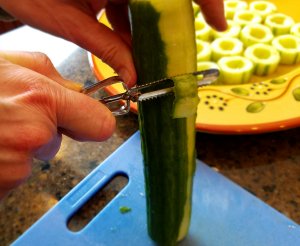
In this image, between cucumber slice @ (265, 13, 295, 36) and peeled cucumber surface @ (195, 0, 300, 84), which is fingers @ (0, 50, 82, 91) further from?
cucumber slice @ (265, 13, 295, 36)

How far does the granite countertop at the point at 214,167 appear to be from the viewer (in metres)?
0.86

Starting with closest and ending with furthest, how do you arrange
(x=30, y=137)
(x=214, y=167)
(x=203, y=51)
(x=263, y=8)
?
1. (x=30, y=137)
2. (x=214, y=167)
3. (x=203, y=51)
4. (x=263, y=8)

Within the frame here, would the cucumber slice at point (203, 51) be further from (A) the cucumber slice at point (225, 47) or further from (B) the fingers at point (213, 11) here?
(B) the fingers at point (213, 11)

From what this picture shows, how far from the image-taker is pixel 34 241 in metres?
0.80

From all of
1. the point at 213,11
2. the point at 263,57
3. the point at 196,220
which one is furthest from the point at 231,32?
the point at 196,220

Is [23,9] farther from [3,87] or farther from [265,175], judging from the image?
[265,175]

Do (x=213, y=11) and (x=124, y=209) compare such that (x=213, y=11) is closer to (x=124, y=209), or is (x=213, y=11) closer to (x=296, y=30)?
(x=124, y=209)

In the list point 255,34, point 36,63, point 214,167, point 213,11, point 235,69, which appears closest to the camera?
point 36,63

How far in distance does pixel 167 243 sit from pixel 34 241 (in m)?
0.28

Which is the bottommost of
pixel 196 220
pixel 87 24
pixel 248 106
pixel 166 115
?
pixel 196 220

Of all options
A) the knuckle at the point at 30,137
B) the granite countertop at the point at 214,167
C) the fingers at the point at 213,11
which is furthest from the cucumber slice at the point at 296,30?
the knuckle at the point at 30,137

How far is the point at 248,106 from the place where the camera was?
0.99m

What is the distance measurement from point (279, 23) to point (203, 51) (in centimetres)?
35

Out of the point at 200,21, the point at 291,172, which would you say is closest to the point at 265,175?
the point at 291,172
